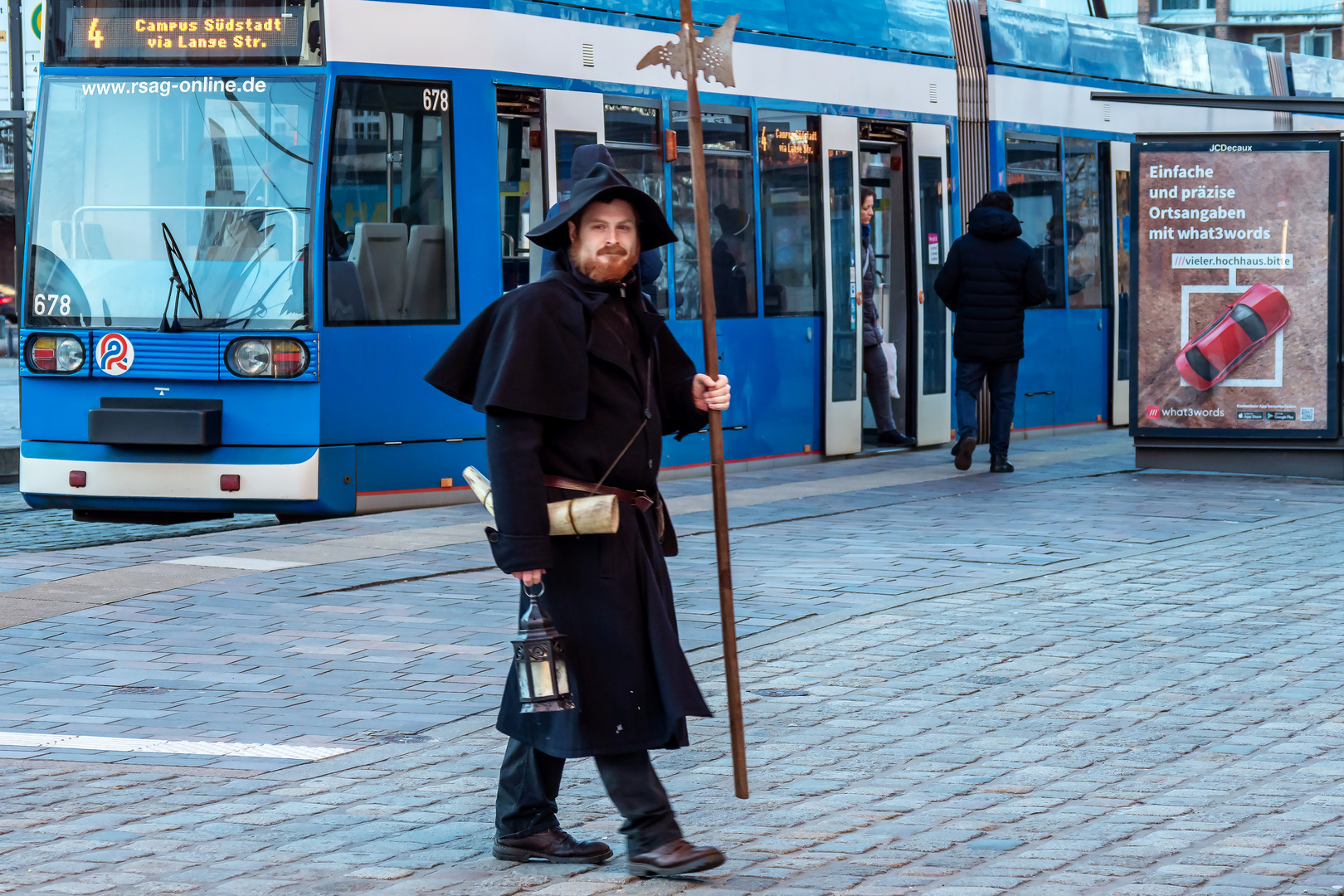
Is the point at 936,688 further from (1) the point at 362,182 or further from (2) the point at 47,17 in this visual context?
(2) the point at 47,17

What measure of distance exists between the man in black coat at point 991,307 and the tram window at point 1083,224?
334cm

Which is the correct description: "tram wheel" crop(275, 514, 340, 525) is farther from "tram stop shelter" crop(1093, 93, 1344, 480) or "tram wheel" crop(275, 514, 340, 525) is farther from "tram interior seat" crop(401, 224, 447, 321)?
"tram stop shelter" crop(1093, 93, 1344, 480)

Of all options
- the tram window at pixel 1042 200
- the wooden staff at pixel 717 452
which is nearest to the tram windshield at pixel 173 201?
the wooden staff at pixel 717 452

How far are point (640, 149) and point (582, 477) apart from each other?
825 centimetres

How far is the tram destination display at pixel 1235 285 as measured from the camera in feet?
43.0

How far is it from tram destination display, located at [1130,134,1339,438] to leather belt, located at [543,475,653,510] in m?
9.54

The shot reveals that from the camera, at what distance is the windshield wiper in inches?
408

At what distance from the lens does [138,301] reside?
34.3 feet

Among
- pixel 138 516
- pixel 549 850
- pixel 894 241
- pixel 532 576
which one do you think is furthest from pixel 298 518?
pixel 532 576

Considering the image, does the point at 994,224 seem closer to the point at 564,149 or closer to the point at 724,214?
the point at 724,214

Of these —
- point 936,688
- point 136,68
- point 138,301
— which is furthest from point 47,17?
point 936,688

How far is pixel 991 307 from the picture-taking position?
13.9 meters

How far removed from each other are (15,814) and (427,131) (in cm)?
648

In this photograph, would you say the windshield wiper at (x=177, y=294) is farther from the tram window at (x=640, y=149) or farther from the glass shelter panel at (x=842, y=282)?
the glass shelter panel at (x=842, y=282)
